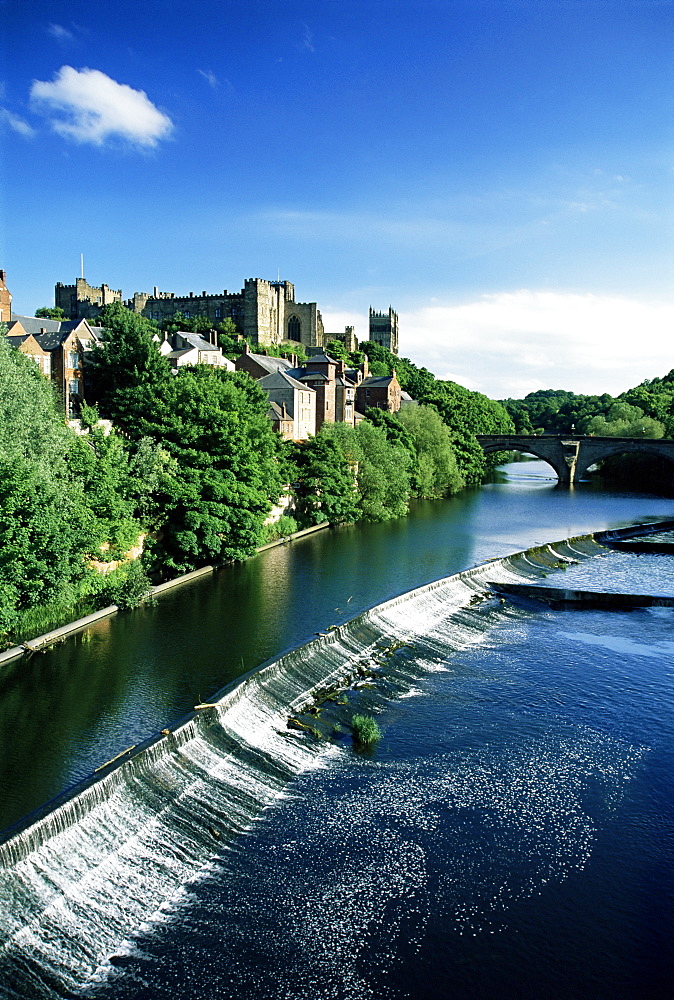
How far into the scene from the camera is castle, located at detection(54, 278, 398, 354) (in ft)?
327

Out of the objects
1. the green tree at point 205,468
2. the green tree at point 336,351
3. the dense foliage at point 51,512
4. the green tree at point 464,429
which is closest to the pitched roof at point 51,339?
the green tree at point 205,468

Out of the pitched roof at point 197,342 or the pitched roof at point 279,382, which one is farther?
the pitched roof at point 197,342

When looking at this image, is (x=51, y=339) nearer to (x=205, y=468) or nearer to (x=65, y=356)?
(x=65, y=356)

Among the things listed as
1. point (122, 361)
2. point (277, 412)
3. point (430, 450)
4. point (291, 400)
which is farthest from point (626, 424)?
point (122, 361)

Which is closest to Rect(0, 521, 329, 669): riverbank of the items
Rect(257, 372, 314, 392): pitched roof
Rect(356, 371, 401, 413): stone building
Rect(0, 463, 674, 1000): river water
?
Rect(0, 463, 674, 1000): river water

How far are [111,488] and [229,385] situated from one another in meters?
14.2

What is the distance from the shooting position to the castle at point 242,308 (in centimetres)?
9981

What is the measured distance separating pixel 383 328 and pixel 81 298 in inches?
2742

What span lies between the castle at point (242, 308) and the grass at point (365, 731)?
82923 mm

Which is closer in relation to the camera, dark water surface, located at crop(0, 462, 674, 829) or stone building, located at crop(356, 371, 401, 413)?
dark water surface, located at crop(0, 462, 674, 829)

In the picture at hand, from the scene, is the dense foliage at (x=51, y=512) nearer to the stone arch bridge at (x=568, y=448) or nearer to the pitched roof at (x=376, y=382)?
the pitched roof at (x=376, y=382)

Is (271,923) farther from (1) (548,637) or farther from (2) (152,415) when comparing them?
(2) (152,415)

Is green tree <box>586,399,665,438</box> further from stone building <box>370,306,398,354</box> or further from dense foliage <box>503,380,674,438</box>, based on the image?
stone building <box>370,306,398,354</box>

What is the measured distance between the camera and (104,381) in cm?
4934
